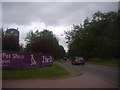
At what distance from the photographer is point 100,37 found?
62.6 m

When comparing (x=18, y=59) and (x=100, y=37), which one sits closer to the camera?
(x=18, y=59)

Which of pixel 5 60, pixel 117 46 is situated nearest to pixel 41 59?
pixel 5 60

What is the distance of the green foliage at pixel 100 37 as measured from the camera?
50.4 metres

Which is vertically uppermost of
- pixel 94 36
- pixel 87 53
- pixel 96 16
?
pixel 96 16

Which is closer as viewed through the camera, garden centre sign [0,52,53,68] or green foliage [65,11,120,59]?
garden centre sign [0,52,53,68]

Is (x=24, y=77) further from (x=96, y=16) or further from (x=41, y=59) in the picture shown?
(x=96, y=16)

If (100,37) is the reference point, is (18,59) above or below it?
below

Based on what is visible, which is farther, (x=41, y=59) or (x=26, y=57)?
(x=41, y=59)

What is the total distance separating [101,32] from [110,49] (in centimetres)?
1849

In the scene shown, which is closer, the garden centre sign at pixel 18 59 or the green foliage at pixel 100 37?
the garden centre sign at pixel 18 59

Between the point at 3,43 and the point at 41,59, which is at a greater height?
the point at 3,43

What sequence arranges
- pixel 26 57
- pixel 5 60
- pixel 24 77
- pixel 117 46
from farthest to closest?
pixel 117 46
pixel 26 57
pixel 5 60
pixel 24 77

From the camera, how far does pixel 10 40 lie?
843 inches

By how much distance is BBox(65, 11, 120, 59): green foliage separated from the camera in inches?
1984
